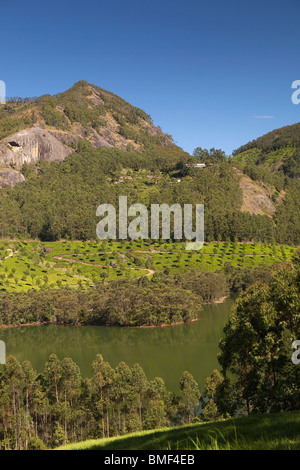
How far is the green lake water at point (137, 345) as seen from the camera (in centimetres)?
5056

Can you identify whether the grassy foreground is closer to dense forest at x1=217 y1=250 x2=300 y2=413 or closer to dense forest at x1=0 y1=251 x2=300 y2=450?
dense forest at x1=217 y1=250 x2=300 y2=413

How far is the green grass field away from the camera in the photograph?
332 ft

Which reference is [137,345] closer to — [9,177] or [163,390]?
[163,390]

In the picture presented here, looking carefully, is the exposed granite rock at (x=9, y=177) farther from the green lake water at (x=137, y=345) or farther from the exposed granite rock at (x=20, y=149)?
the green lake water at (x=137, y=345)

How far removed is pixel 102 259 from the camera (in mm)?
117562

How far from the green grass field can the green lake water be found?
2381cm

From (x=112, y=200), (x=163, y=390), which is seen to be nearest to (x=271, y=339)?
(x=163, y=390)

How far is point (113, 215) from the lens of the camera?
15662cm

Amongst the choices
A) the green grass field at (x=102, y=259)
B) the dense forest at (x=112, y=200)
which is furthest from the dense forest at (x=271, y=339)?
the dense forest at (x=112, y=200)

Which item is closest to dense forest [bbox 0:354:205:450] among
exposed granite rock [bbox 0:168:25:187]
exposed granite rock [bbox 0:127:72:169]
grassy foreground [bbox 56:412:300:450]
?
grassy foreground [bbox 56:412:300:450]

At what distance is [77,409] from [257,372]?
58.8 ft

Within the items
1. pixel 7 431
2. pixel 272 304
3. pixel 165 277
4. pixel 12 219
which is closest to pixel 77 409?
pixel 7 431

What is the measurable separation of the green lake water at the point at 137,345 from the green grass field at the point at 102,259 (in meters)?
23.8
